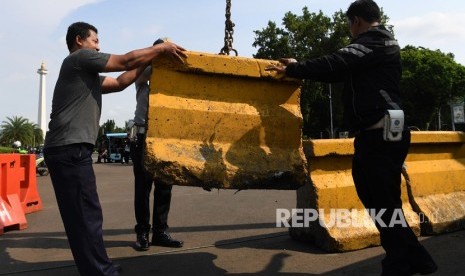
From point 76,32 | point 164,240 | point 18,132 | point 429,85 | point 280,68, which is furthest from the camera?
point 18,132

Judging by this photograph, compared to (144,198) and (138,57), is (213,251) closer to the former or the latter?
(144,198)

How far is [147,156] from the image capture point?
127 inches

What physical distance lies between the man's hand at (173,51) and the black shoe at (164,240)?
201cm

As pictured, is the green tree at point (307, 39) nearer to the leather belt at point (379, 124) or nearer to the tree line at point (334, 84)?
the tree line at point (334, 84)

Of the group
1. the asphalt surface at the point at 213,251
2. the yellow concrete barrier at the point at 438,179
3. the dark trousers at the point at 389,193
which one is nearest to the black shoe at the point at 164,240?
the asphalt surface at the point at 213,251

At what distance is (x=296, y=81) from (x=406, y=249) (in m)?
1.49

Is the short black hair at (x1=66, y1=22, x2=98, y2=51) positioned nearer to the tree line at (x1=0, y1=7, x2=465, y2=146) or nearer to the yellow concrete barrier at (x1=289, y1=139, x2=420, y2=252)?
the yellow concrete barrier at (x1=289, y1=139, x2=420, y2=252)

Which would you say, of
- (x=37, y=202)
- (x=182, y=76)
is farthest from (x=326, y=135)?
(x=182, y=76)

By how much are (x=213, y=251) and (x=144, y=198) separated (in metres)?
0.85

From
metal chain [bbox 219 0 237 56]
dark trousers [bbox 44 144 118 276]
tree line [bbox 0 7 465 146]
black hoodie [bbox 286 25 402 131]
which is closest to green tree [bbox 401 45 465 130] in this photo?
tree line [bbox 0 7 465 146]

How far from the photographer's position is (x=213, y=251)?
172 inches

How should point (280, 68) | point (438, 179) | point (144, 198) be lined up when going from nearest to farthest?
point (280, 68), point (144, 198), point (438, 179)

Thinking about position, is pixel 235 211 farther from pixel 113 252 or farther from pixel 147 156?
pixel 147 156

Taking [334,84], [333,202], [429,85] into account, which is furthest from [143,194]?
[429,85]
